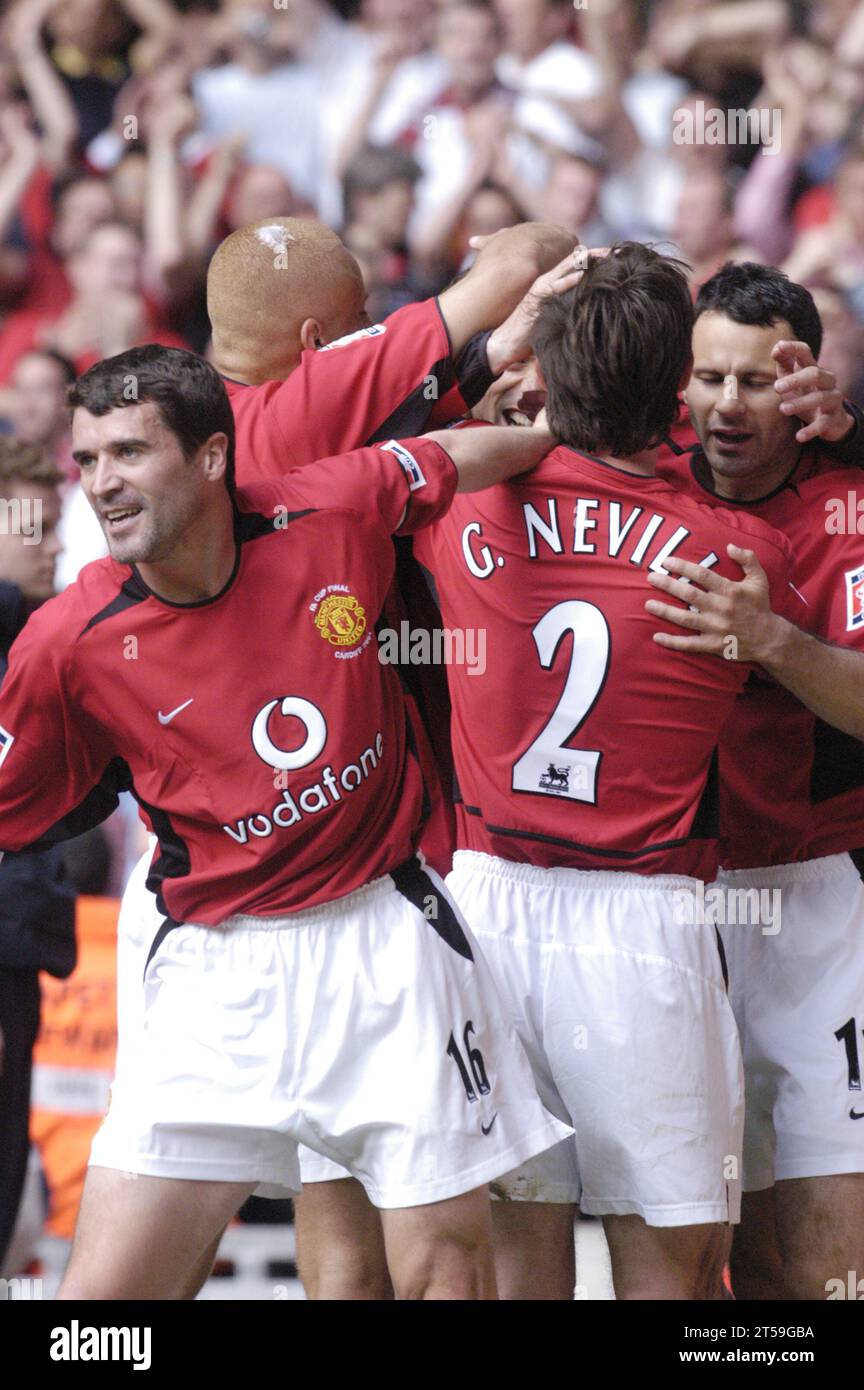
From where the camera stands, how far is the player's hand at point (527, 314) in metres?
3.38

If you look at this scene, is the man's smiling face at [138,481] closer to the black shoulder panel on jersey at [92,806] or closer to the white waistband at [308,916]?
the black shoulder panel on jersey at [92,806]

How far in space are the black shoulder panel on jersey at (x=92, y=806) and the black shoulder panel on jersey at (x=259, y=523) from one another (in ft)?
1.69

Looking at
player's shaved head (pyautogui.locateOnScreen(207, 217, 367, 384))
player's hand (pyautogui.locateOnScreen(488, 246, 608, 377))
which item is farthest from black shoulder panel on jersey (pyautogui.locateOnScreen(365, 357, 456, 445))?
player's shaved head (pyautogui.locateOnScreen(207, 217, 367, 384))

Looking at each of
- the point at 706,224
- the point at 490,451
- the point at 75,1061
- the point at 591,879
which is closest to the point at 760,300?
the point at 490,451

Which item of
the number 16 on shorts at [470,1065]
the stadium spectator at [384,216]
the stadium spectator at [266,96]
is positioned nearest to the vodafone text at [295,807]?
the number 16 on shorts at [470,1065]

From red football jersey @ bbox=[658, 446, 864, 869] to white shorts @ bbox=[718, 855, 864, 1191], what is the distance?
70mm

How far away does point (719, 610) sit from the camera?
10.4 feet

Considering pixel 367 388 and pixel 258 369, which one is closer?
pixel 367 388

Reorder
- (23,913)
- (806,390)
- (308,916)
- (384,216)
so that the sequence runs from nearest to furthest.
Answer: (308,916)
(806,390)
(23,913)
(384,216)

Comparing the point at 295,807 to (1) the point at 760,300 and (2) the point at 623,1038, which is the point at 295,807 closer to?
(2) the point at 623,1038

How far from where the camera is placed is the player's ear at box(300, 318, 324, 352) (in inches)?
147

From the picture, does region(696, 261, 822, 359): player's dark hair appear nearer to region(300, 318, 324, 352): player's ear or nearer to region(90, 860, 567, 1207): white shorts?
region(300, 318, 324, 352): player's ear

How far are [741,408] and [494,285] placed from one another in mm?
649

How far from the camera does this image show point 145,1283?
2859mm
